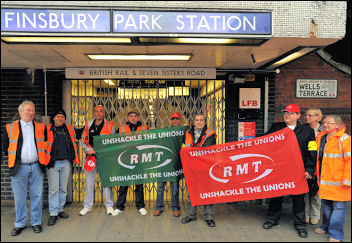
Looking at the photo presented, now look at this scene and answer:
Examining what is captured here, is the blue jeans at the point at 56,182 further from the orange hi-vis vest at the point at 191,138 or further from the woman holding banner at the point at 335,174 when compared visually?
the woman holding banner at the point at 335,174

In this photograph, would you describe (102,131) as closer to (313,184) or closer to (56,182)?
(56,182)

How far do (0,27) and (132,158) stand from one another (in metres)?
2.89

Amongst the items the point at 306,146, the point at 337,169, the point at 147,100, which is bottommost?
the point at 337,169

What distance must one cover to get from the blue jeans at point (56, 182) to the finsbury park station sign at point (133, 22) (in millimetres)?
2358

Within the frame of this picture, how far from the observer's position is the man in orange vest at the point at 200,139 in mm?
4711

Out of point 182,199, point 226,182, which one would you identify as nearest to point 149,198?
point 182,199

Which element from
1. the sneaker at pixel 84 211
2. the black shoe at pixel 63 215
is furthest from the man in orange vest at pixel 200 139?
the black shoe at pixel 63 215

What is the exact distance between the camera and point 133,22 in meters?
3.60

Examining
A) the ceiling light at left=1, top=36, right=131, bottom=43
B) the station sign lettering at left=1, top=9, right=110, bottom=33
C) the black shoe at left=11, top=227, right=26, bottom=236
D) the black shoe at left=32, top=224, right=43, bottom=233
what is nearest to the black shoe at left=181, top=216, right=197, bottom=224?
the black shoe at left=32, top=224, right=43, bottom=233

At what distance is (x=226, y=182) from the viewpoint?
186 inches

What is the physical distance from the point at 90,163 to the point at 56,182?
66 centimetres

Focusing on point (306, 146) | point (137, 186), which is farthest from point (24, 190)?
point (306, 146)

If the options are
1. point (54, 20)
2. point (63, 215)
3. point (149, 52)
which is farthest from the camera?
point (63, 215)

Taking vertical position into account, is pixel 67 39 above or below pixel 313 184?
above
